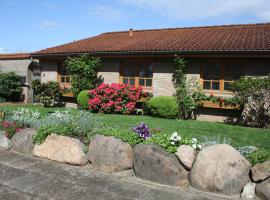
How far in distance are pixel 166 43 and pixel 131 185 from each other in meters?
10.0

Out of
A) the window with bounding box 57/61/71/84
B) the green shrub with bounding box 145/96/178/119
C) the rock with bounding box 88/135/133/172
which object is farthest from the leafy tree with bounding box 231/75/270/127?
the window with bounding box 57/61/71/84

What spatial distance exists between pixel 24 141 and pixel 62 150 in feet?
4.13

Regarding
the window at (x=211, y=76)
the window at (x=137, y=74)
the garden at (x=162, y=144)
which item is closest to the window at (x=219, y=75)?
the window at (x=211, y=76)

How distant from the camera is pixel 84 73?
15055 millimetres

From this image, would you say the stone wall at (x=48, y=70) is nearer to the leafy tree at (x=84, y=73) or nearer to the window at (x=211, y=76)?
the leafy tree at (x=84, y=73)

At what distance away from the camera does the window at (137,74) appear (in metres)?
14.2

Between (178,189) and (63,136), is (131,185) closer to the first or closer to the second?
(178,189)

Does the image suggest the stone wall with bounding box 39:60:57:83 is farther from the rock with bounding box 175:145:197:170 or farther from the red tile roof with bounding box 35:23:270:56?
the rock with bounding box 175:145:197:170

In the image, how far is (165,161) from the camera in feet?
17.1

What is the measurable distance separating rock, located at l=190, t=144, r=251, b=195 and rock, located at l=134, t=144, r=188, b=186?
0.75 feet

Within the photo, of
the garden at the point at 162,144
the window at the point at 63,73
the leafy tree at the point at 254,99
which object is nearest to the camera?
the garden at the point at 162,144

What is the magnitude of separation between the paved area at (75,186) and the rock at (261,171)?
56 cm

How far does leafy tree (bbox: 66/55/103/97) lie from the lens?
15000 millimetres

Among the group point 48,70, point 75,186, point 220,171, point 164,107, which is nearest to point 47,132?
point 75,186
